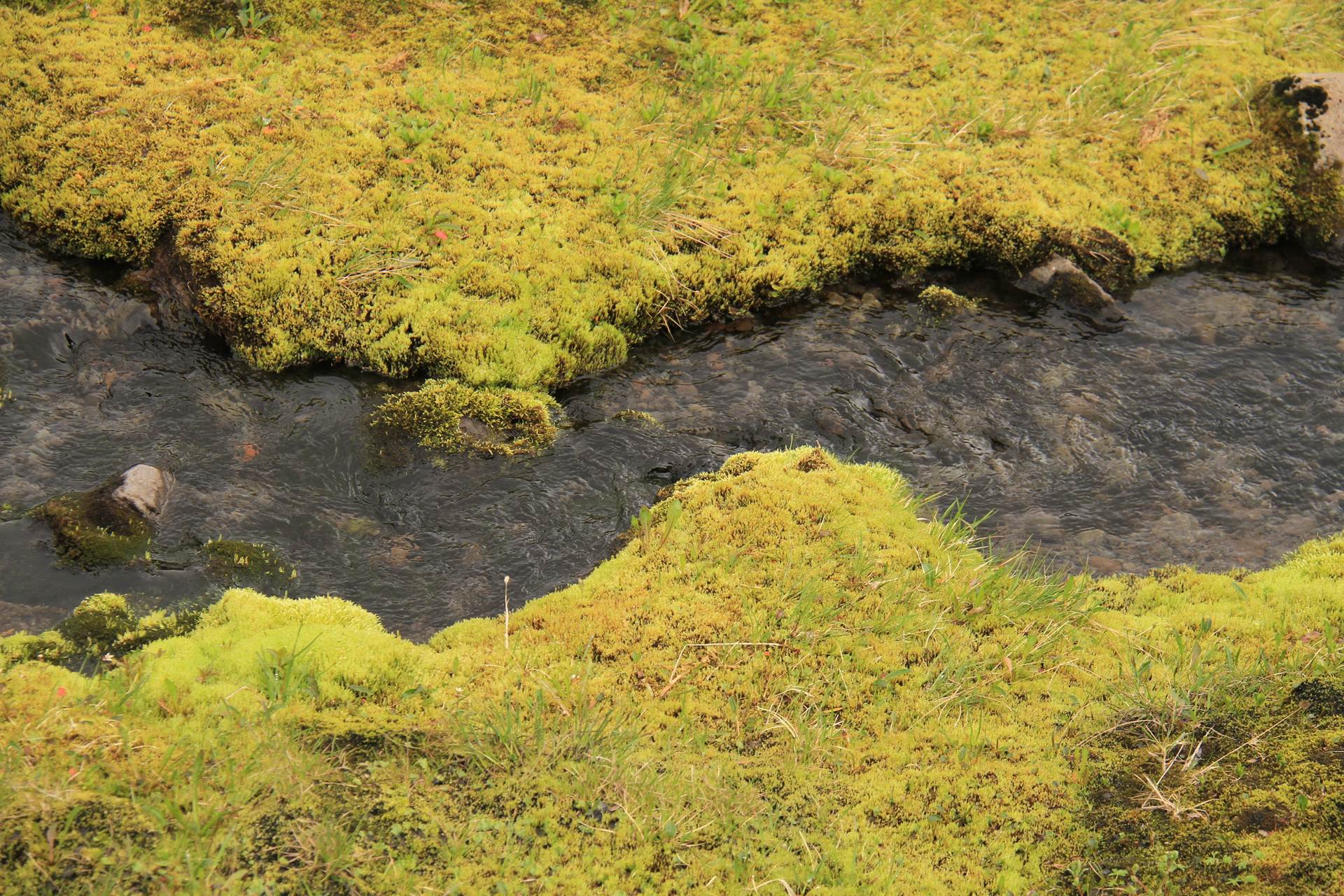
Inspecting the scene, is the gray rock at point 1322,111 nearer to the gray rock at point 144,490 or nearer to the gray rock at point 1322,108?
the gray rock at point 1322,108

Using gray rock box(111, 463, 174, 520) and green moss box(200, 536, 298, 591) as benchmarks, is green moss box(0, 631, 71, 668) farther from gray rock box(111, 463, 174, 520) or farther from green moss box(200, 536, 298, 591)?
gray rock box(111, 463, 174, 520)

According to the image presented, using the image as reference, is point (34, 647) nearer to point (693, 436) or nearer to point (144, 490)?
point (144, 490)

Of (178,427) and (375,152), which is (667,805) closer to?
(178,427)

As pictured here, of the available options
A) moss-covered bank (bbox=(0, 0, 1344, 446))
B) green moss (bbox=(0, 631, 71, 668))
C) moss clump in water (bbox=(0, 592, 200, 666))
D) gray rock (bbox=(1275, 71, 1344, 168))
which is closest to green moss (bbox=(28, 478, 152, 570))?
moss clump in water (bbox=(0, 592, 200, 666))

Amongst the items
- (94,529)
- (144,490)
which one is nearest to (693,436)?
(144,490)

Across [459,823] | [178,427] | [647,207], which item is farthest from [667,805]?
[647,207]
